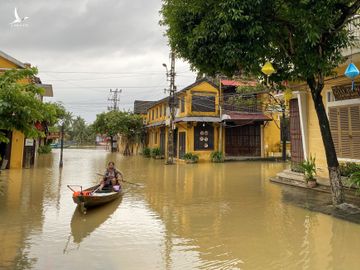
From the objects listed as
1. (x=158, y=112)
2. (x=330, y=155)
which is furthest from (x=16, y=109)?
(x=158, y=112)

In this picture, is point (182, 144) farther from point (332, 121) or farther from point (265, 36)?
point (265, 36)

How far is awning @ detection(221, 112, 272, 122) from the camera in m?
25.4

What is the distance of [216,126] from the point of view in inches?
1044

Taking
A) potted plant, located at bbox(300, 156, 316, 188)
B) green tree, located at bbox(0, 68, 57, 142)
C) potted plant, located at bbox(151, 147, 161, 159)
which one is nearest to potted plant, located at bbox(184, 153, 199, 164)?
A: potted plant, located at bbox(151, 147, 161, 159)

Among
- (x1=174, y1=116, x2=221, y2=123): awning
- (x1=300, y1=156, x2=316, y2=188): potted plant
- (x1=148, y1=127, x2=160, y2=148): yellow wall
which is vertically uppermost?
(x1=174, y1=116, x2=221, y2=123): awning

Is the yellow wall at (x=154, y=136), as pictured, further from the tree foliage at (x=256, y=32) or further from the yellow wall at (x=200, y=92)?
the tree foliage at (x=256, y=32)

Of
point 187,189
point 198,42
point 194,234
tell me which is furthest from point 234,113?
point 194,234

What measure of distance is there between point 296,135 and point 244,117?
12.3m

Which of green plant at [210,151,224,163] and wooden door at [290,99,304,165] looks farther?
green plant at [210,151,224,163]

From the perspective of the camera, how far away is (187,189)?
12.8m

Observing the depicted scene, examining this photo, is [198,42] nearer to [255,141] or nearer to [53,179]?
[53,179]

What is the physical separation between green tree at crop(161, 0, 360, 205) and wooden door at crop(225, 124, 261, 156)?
1802 cm

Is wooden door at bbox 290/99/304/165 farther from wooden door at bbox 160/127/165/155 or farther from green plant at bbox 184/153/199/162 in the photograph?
wooden door at bbox 160/127/165/155

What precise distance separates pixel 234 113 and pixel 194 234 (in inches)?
805
